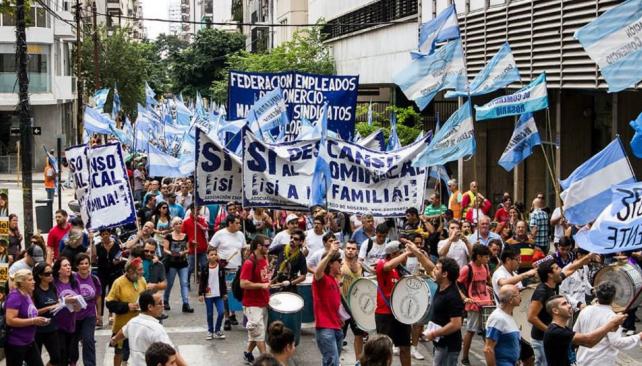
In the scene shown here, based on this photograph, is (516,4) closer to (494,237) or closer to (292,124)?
(292,124)

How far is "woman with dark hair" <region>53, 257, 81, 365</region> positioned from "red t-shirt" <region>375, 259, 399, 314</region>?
10.2 feet

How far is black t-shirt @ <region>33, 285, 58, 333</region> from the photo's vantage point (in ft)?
38.9

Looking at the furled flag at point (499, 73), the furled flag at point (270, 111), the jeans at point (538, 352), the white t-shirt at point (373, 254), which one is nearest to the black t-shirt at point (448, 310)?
the jeans at point (538, 352)

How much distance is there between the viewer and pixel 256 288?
13539 millimetres

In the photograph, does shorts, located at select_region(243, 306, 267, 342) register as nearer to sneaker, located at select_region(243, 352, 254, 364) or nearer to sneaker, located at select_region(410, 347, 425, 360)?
sneaker, located at select_region(243, 352, 254, 364)

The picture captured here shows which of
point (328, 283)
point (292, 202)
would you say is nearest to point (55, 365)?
point (328, 283)

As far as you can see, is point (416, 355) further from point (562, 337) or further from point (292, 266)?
point (562, 337)

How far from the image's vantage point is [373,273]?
1414cm

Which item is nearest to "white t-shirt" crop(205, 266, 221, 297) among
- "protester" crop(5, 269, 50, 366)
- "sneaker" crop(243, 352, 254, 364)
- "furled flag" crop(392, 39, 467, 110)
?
"sneaker" crop(243, 352, 254, 364)

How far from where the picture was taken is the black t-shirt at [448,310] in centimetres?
1085

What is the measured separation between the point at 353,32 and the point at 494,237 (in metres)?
30.6

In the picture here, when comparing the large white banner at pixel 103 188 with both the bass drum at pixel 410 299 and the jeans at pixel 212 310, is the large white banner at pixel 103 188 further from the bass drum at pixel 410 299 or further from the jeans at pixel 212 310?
the bass drum at pixel 410 299

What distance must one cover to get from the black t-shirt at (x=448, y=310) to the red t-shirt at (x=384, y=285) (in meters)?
1.61

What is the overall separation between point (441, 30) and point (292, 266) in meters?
6.07
